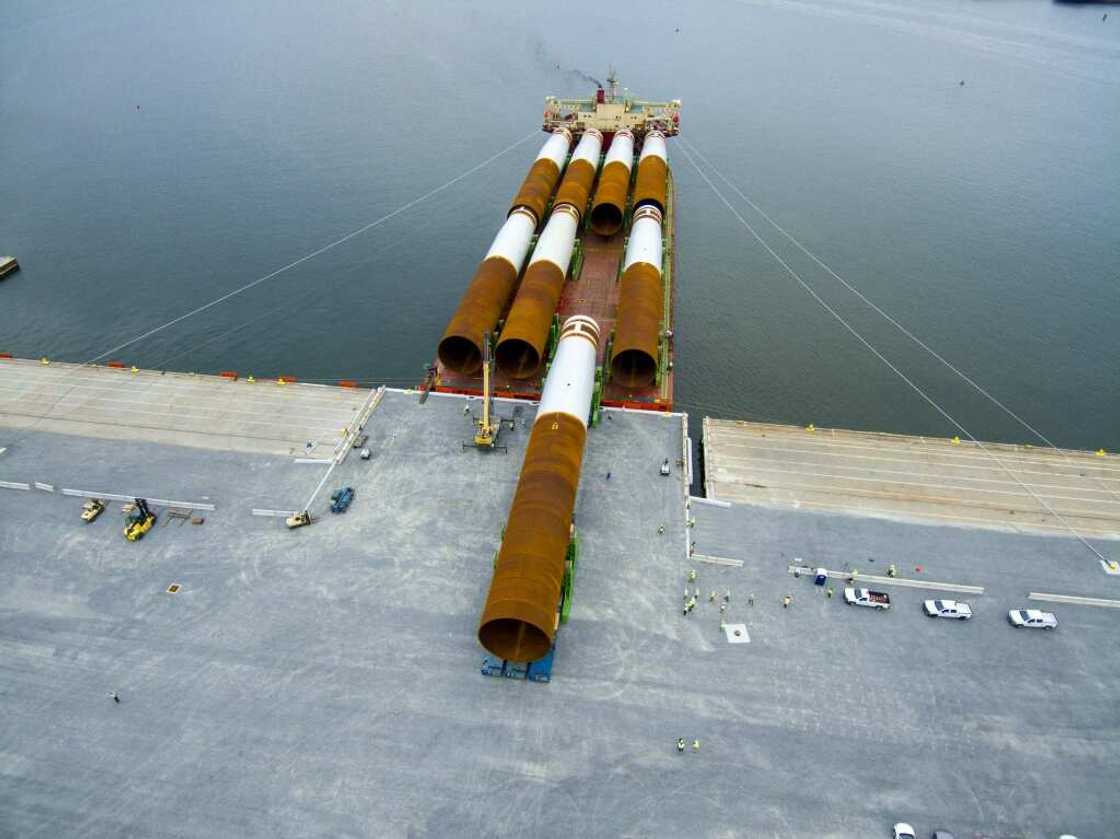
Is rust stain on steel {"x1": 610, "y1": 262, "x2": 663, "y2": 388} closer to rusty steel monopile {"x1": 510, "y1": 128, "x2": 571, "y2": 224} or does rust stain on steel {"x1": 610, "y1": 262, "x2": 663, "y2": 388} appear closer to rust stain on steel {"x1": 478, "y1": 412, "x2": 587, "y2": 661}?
rust stain on steel {"x1": 478, "y1": 412, "x2": 587, "y2": 661}

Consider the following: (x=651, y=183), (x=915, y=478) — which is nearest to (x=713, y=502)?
(x=915, y=478)

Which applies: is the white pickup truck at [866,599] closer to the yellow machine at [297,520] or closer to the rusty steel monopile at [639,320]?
the rusty steel monopile at [639,320]

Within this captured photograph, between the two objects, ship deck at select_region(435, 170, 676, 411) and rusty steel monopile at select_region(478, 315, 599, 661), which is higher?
ship deck at select_region(435, 170, 676, 411)

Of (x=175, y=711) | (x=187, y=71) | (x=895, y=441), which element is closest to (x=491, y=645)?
(x=175, y=711)

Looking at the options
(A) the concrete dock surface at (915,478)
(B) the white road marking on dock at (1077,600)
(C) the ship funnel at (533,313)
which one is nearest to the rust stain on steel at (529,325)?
(C) the ship funnel at (533,313)

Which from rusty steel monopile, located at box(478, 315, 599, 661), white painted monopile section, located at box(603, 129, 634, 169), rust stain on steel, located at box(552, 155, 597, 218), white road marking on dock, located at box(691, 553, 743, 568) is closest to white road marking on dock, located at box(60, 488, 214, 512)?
rusty steel monopile, located at box(478, 315, 599, 661)
